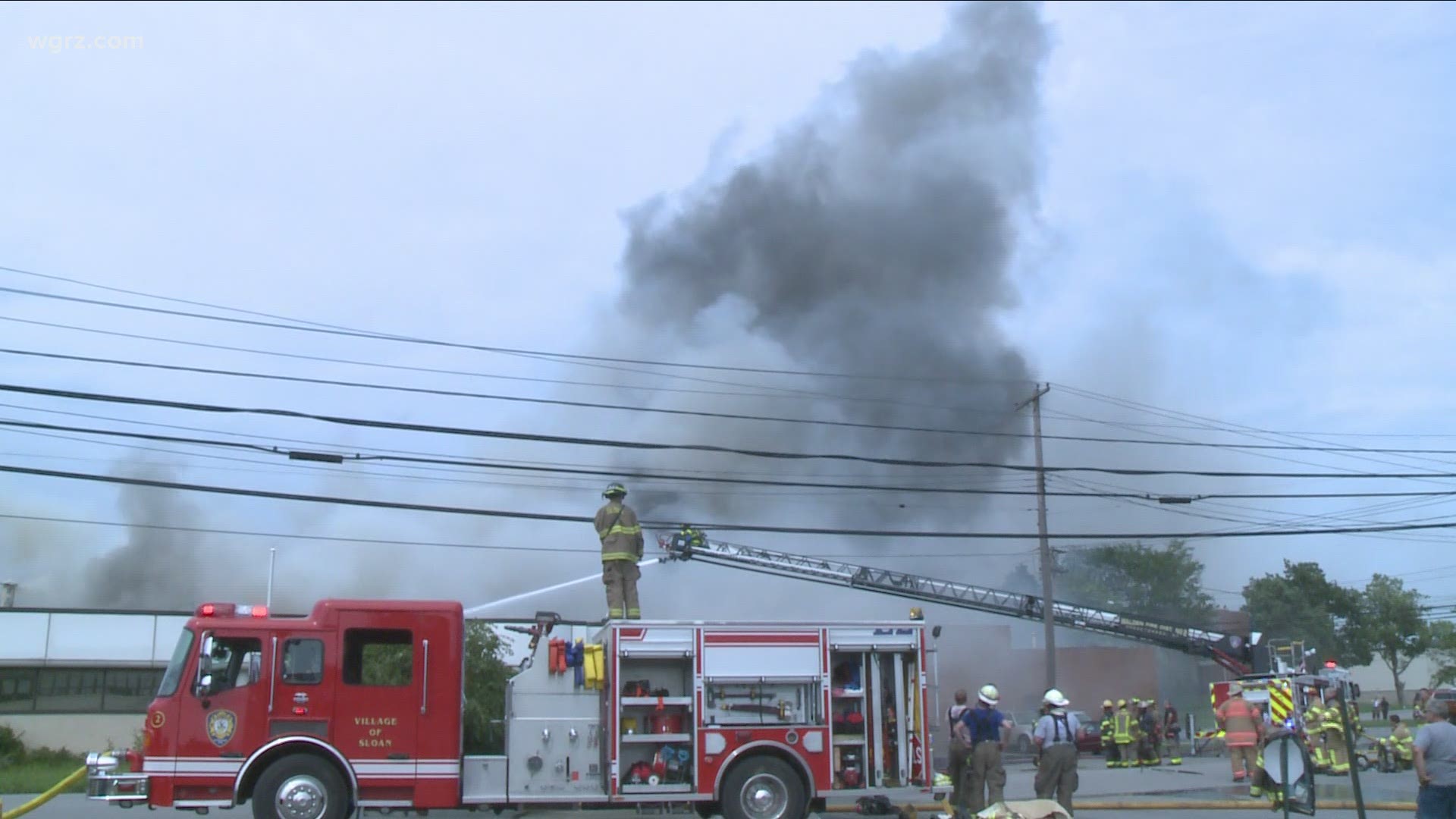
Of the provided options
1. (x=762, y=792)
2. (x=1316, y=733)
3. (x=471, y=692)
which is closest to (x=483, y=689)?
(x=471, y=692)

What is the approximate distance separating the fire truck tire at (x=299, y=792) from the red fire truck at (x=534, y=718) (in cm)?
1

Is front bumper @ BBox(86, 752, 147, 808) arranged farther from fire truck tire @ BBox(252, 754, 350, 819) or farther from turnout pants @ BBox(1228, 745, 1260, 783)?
turnout pants @ BBox(1228, 745, 1260, 783)

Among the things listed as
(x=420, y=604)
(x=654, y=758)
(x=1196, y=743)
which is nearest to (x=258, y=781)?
(x=420, y=604)

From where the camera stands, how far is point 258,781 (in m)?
10.1

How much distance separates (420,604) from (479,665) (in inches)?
147

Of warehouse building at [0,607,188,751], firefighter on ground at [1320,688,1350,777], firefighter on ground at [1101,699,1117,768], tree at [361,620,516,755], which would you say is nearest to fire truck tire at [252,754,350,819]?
tree at [361,620,516,755]

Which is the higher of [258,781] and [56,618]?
[56,618]

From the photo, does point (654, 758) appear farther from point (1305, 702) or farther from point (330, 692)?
point (1305, 702)

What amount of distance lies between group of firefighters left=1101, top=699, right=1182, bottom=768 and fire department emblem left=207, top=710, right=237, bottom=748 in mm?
15304

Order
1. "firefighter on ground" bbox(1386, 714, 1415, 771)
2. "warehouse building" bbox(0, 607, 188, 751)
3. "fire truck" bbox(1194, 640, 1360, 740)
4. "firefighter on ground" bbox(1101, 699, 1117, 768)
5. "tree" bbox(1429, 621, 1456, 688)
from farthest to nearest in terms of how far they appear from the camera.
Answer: "tree" bbox(1429, 621, 1456, 688) → "warehouse building" bbox(0, 607, 188, 751) → "firefighter on ground" bbox(1101, 699, 1117, 768) → "fire truck" bbox(1194, 640, 1360, 740) → "firefighter on ground" bbox(1386, 714, 1415, 771)

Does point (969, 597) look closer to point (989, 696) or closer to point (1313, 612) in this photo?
point (989, 696)

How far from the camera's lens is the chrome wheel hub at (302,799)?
1008 cm

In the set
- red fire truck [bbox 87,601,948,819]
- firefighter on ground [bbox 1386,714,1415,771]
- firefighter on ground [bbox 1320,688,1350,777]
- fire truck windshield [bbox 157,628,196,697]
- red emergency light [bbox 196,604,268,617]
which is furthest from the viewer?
firefighter on ground [bbox 1386,714,1415,771]

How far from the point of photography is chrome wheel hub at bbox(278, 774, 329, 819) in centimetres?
1008
